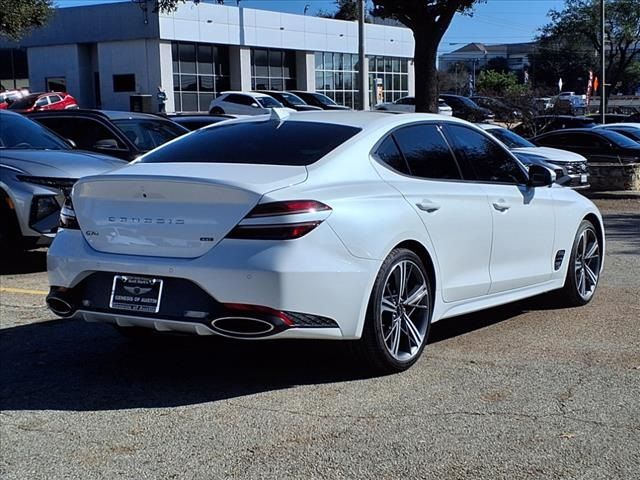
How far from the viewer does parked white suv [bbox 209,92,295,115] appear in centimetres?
3881

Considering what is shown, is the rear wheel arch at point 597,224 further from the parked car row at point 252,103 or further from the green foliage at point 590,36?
the green foliage at point 590,36

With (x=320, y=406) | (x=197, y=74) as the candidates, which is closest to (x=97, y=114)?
(x=320, y=406)

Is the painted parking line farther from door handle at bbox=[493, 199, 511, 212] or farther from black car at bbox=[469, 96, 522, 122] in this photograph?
black car at bbox=[469, 96, 522, 122]

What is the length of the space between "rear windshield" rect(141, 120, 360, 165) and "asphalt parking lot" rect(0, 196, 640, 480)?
123 centimetres

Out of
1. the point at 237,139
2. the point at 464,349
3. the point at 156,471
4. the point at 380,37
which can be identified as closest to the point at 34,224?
the point at 237,139

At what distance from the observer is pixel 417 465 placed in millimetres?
4168

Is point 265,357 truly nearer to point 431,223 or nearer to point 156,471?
point 431,223

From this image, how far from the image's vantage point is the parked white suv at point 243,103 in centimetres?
3881

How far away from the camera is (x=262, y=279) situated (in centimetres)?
483

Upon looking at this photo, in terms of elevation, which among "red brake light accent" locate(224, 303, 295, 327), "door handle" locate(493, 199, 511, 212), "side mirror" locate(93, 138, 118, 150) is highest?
"side mirror" locate(93, 138, 118, 150)

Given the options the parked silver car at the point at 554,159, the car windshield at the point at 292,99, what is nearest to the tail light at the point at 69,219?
the parked silver car at the point at 554,159

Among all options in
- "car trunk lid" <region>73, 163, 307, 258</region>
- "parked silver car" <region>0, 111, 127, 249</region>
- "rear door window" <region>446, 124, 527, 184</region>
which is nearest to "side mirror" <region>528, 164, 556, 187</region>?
"rear door window" <region>446, 124, 527, 184</region>

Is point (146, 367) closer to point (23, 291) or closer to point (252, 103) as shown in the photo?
point (23, 291)

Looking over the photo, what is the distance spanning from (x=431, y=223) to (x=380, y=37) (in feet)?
183
